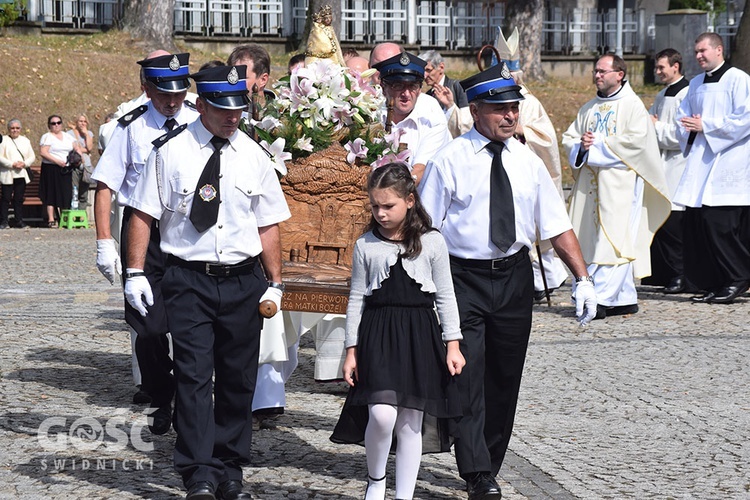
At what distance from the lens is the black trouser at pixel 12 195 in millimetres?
21656

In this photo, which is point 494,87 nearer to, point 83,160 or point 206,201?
point 206,201

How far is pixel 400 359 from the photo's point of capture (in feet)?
17.6

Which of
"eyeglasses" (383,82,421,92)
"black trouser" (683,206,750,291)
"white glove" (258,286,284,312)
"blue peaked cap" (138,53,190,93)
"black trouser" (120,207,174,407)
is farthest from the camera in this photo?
"black trouser" (683,206,750,291)

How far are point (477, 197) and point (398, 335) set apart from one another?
30.2 inches

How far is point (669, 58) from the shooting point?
13234 mm

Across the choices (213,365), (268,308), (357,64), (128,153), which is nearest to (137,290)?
(213,365)

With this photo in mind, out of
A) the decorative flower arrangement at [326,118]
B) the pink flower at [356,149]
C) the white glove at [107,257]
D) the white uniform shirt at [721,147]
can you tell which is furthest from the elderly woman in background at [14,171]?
the white glove at [107,257]

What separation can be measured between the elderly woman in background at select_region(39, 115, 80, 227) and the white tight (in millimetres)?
17006

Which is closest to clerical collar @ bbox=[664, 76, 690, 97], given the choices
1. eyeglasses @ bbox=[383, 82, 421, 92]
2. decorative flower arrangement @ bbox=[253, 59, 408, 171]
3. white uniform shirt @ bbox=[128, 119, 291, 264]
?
eyeglasses @ bbox=[383, 82, 421, 92]

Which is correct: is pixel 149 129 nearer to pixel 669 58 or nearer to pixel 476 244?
pixel 476 244

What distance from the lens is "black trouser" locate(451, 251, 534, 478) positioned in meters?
5.70

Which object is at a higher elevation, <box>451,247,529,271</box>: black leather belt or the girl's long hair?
the girl's long hair

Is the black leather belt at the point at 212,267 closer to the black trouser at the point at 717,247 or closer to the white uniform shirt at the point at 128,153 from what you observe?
the white uniform shirt at the point at 128,153

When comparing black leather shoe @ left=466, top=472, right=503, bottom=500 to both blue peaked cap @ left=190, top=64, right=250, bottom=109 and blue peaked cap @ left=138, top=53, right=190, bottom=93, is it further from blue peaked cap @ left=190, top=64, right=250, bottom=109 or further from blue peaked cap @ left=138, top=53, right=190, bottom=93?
blue peaked cap @ left=138, top=53, right=190, bottom=93
